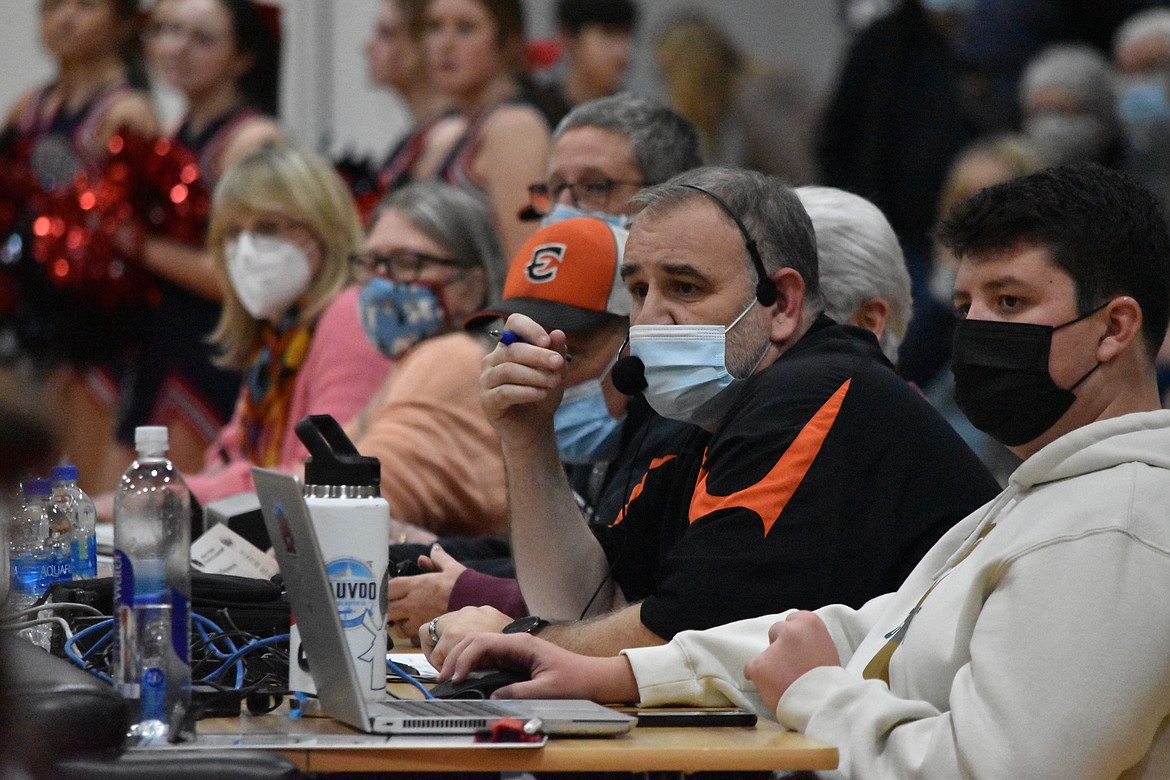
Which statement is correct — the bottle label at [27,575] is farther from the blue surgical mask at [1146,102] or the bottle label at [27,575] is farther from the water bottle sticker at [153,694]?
the blue surgical mask at [1146,102]

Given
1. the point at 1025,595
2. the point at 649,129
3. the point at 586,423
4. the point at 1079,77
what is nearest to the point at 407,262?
the point at 649,129

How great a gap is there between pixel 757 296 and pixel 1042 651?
89 centimetres

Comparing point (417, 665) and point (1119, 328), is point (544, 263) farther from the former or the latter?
point (1119, 328)

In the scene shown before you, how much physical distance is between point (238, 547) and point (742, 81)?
5.12 m

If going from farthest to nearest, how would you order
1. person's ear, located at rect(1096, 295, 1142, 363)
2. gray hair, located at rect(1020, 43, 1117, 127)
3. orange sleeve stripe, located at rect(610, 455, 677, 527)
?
gray hair, located at rect(1020, 43, 1117, 127) → orange sleeve stripe, located at rect(610, 455, 677, 527) → person's ear, located at rect(1096, 295, 1142, 363)

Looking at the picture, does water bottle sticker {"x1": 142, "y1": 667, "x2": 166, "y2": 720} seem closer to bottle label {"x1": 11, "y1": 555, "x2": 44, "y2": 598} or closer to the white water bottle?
the white water bottle

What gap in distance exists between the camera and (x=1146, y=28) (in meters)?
6.37

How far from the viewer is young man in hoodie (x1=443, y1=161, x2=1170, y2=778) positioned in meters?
1.81

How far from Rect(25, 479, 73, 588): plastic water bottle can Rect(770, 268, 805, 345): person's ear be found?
1.14 meters

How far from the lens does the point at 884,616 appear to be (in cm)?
221

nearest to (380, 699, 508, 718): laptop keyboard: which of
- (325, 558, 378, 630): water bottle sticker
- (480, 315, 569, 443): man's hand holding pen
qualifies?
(325, 558, 378, 630): water bottle sticker

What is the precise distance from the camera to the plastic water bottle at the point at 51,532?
8.34 ft

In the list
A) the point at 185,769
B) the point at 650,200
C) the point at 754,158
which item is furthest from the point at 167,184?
the point at 185,769

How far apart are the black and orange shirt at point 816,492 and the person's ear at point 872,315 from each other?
412 mm
